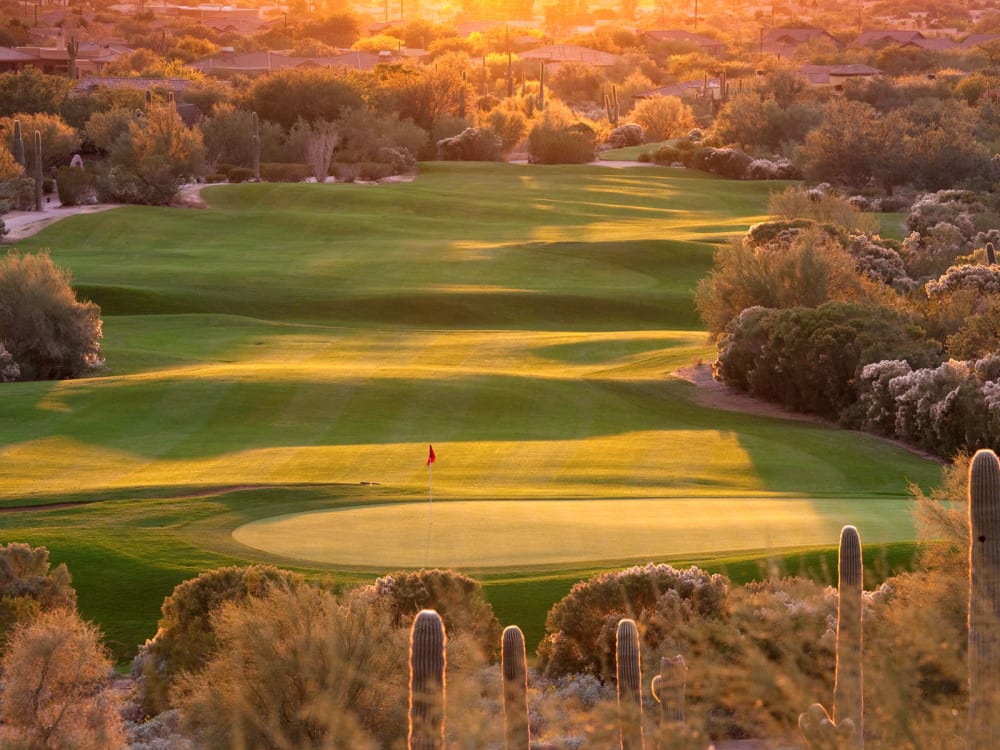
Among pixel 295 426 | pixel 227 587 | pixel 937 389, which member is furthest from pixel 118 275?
pixel 227 587

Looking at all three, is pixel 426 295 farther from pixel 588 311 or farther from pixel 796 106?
pixel 796 106

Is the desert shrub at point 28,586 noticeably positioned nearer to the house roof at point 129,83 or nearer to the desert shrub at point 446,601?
the desert shrub at point 446,601

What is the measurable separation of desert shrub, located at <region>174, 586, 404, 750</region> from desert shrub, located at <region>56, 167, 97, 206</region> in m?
61.5

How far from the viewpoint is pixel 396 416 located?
31547 mm

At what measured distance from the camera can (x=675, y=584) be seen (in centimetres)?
1465

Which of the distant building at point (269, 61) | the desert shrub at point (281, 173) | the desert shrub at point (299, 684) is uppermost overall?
the distant building at point (269, 61)

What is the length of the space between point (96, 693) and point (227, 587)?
1589 mm

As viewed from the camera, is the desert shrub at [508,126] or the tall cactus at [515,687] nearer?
the tall cactus at [515,687]

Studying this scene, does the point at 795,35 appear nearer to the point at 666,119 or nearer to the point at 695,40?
the point at 695,40

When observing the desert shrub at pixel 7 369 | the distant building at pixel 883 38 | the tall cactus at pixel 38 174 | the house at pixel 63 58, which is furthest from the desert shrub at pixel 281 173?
the distant building at pixel 883 38

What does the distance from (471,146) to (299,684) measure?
8908 cm

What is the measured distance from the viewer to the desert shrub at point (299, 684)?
11.4 m

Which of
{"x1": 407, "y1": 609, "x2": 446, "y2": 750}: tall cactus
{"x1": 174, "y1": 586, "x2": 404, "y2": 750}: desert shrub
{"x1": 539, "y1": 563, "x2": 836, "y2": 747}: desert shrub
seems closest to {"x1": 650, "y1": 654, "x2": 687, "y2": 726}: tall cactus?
{"x1": 407, "y1": 609, "x2": 446, "y2": 750}: tall cactus

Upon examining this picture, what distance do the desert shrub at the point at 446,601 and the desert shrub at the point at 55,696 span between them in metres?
2.70
